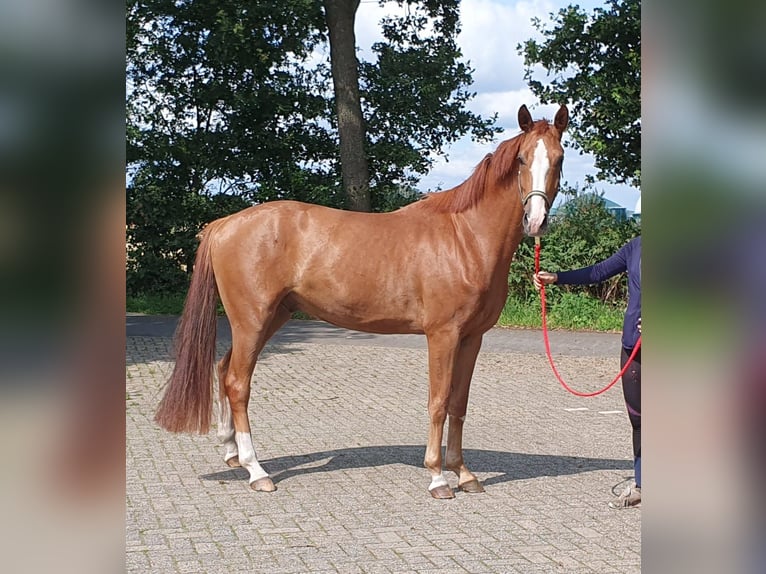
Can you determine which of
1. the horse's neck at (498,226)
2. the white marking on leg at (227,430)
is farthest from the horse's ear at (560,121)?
the white marking on leg at (227,430)

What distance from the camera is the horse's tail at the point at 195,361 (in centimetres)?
562

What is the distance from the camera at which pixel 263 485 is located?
18.4ft

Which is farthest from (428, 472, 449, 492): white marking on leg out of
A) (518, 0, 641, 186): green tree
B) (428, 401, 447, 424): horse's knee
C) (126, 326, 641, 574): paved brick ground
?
(518, 0, 641, 186): green tree

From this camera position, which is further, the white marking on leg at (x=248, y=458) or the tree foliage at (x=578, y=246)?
the tree foliage at (x=578, y=246)

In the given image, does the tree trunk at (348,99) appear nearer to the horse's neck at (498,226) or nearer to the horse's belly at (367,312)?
the horse's belly at (367,312)

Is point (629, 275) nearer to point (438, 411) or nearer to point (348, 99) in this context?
point (438, 411)

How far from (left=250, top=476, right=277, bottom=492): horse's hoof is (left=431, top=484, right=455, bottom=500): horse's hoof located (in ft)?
3.53

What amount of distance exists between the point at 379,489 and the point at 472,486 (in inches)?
24.7

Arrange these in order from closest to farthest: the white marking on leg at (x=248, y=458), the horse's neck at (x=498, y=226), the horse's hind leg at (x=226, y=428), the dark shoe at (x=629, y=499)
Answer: the dark shoe at (x=629, y=499)
the horse's neck at (x=498, y=226)
the white marking on leg at (x=248, y=458)
the horse's hind leg at (x=226, y=428)

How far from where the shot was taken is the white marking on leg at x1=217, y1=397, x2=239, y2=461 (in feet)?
20.0
